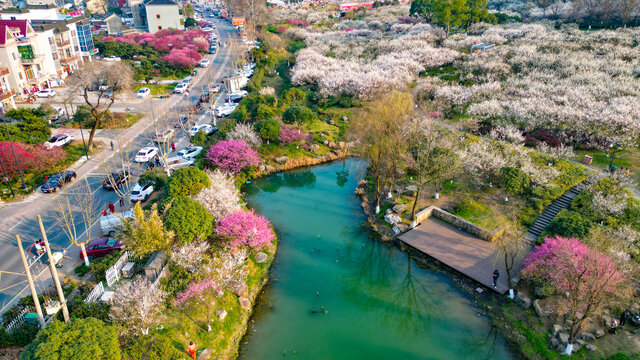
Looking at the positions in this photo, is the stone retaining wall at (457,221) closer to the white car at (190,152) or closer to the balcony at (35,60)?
the white car at (190,152)

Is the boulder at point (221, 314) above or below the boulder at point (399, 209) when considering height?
below

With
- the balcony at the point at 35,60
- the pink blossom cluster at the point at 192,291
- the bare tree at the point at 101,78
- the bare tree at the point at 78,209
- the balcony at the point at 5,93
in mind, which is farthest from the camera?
the balcony at the point at 35,60

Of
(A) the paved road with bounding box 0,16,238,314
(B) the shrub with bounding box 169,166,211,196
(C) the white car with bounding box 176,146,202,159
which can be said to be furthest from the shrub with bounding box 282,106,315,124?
(B) the shrub with bounding box 169,166,211,196

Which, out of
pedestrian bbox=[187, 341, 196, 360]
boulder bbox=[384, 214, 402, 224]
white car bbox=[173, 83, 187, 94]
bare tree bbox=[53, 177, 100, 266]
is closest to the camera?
pedestrian bbox=[187, 341, 196, 360]

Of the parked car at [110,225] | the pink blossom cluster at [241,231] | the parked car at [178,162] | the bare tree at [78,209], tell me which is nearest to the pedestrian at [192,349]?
the pink blossom cluster at [241,231]

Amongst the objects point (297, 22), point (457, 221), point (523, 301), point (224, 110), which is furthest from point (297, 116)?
point (297, 22)

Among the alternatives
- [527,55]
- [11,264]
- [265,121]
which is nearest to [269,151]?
[265,121]

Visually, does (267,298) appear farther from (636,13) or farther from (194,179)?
(636,13)

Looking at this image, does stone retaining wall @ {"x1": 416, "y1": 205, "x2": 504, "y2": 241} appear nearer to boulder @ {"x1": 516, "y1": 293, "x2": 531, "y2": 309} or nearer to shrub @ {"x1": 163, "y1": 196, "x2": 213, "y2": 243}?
boulder @ {"x1": 516, "y1": 293, "x2": 531, "y2": 309}
